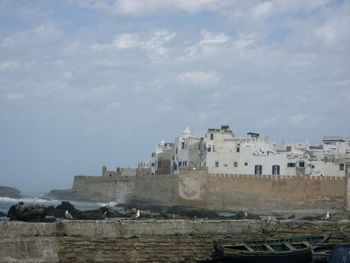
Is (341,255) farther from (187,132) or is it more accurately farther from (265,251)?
(187,132)

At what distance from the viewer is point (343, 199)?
49781 millimetres

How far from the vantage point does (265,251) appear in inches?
519

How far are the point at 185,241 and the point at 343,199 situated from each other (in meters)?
38.1

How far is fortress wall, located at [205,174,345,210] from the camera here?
50.5m

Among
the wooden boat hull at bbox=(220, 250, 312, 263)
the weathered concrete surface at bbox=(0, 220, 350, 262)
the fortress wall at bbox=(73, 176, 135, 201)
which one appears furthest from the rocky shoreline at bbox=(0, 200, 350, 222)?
the fortress wall at bbox=(73, 176, 135, 201)

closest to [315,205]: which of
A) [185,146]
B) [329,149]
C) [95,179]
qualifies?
[329,149]

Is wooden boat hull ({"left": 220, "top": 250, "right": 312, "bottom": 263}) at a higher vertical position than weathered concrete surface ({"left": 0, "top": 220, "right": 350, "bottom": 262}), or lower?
lower

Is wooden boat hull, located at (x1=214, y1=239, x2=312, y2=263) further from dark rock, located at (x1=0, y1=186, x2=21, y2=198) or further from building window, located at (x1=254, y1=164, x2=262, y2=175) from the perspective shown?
dark rock, located at (x1=0, y1=186, x2=21, y2=198)

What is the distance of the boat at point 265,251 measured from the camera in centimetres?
1293

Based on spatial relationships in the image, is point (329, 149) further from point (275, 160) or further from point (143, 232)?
point (143, 232)

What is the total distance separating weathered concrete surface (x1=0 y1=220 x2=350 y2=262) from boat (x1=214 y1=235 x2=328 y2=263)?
0.63 metres

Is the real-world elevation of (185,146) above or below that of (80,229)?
above

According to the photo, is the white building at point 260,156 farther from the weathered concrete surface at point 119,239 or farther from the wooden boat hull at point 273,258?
the wooden boat hull at point 273,258

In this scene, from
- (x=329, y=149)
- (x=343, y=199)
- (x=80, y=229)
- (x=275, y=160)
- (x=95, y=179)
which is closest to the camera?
(x=80, y=229)
